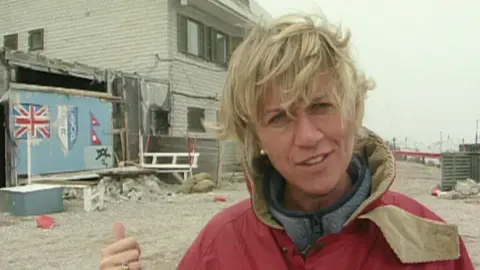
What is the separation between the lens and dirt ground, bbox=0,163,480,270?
631cm

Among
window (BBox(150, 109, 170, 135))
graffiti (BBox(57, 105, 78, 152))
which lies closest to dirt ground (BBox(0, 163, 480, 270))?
graffiti (BBox(57, 105, 78, 152))

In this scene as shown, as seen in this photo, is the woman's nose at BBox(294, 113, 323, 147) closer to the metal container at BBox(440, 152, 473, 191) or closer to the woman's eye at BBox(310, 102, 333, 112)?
the woman's eye at BBox(310, 102, 333, 112)

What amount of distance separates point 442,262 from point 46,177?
40.8 ft

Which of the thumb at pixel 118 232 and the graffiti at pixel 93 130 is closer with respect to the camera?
the thumb at pixel 118 232

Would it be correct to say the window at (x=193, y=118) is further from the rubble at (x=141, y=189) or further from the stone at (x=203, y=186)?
the stone at (x=203, y=186)

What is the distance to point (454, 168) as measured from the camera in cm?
1461

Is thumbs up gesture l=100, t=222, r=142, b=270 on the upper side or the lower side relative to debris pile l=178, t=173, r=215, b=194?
upper

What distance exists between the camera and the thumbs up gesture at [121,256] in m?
1.64

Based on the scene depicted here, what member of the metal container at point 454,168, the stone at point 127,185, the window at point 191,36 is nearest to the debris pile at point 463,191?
the metal container at point 454,168

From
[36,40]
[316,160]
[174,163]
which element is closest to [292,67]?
[316,160]

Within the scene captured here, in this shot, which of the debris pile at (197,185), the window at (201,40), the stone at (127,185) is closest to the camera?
the stone at (127,185)

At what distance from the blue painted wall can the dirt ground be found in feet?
5.28

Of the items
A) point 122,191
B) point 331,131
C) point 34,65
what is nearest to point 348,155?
point 331,131

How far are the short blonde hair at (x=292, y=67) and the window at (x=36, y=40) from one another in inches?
807
